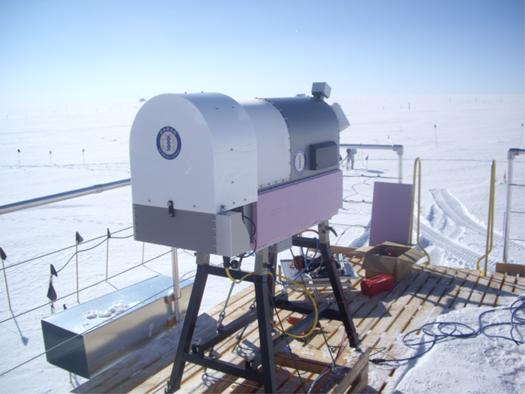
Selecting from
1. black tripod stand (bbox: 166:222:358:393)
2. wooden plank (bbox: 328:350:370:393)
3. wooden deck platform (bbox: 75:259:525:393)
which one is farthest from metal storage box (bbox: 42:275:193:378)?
wooden plank (bbox: 328:350:370:393)

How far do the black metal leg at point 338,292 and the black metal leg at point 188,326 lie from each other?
3.09ft

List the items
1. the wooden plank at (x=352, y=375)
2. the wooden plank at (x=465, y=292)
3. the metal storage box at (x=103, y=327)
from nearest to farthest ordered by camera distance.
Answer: the wooden plank at (x=352, y=375) < the metal storage box at (x=103, y=327) < the wooden plank at (x=465, y=292)

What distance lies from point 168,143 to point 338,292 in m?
1.79

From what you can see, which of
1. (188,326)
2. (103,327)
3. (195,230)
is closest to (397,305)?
(188,326)

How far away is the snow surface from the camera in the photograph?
2.95 metres

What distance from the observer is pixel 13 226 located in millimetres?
10375

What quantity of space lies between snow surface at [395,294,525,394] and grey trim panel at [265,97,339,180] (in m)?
1.45

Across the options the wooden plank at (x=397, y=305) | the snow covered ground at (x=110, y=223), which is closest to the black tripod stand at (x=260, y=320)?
the wooden plank at (x=397, y=305)

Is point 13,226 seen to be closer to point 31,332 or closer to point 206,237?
point 31,332

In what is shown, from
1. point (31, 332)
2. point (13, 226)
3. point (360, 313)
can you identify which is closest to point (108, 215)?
point (13, 226)

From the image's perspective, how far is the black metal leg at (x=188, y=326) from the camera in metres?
3.00

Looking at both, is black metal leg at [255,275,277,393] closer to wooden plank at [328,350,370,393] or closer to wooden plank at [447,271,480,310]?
wooden plank at [328,350,370,393]

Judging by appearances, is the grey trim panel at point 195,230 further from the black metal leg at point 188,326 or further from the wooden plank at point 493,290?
the wooden plank at point 493,290

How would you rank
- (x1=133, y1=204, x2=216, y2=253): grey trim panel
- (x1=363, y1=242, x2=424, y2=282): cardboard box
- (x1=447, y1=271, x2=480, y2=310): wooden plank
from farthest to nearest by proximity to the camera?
1. (x1=363, y1=242, x2=424, y2=282): cardboard box
2. (x1=447, y1=271, x2=480, y2=310): wooden plank
3. (x1=133, y1=204, x2=216, y2=253): grey trim panel
